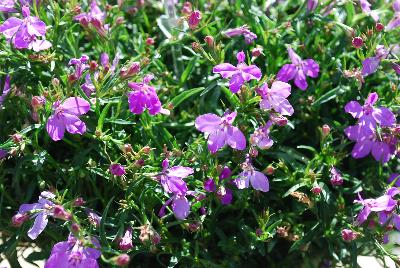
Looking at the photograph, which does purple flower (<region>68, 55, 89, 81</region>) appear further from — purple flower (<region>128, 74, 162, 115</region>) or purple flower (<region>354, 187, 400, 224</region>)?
purple flower (<region>354, 187, 400, 224</region>)

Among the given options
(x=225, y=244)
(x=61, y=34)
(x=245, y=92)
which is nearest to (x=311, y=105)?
(x=245, y=92)

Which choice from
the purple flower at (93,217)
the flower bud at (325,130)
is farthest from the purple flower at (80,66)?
the flower bud at (325,130)

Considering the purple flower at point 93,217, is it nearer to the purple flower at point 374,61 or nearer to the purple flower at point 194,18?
the purple flower at point 194,18

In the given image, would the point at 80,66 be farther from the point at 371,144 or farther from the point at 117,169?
the point at 371,144

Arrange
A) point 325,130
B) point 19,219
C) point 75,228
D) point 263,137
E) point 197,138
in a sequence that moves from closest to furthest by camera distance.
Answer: point 75,228, point 19,219, point 263,137, point 325,130, point 197,138

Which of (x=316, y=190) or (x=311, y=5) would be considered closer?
Result: (x=316, y=190)

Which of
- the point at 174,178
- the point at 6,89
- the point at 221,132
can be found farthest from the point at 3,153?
the point at 221,132
